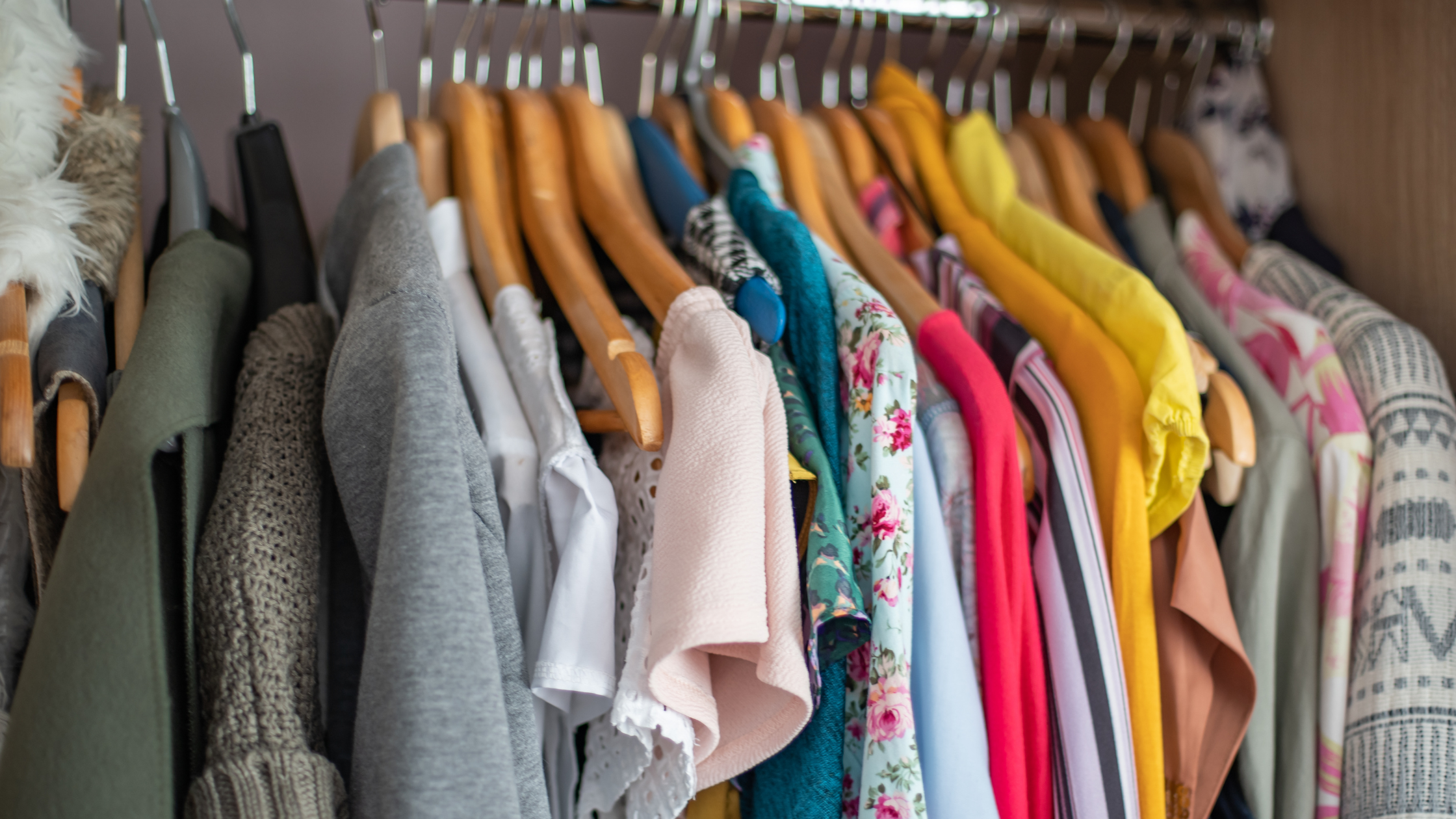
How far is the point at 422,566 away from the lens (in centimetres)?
49

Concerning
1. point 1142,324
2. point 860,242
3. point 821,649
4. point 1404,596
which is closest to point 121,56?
point 860,242

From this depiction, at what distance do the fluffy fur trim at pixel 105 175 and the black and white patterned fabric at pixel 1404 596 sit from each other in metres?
0.92

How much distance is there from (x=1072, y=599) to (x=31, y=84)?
797mm

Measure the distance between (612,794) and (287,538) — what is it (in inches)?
9.9

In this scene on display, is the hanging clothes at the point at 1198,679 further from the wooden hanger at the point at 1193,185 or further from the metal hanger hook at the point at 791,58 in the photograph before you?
the metal hanger hook at the point at 791,58

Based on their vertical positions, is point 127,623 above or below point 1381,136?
below

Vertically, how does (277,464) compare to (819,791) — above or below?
above

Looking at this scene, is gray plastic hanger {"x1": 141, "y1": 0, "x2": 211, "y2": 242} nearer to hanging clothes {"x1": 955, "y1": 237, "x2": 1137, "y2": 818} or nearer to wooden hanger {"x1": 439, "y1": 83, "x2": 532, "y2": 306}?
wooden hanger {"x1": 439, "y1": 83, "x2": 532, "y2": 306}

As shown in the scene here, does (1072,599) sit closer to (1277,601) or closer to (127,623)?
(1277,601)

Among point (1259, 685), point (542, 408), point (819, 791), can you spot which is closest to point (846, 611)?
point (819, 791)

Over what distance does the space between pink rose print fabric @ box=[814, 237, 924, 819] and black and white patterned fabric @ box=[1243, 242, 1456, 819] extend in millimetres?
349

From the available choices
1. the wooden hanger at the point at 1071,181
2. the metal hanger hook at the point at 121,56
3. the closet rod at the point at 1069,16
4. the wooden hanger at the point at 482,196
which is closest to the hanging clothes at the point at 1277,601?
the wooden hanger at the point at 1071,181

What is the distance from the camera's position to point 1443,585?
665mm

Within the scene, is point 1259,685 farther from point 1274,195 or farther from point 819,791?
point 1274,195
